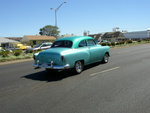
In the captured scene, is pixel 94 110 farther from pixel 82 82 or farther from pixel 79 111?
pixel 82 82

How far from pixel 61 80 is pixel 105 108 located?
292cm

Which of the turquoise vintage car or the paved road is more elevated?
the turquoise vintage car

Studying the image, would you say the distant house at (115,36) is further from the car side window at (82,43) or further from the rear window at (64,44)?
the rear window at (64,44)

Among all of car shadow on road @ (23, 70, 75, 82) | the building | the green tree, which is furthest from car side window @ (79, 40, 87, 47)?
the green tree

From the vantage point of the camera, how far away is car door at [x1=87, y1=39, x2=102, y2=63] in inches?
324

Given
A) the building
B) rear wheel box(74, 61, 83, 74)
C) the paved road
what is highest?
the building

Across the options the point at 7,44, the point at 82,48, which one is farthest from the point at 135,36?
the point at 82,48

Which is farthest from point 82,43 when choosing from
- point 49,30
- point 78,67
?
point 49,30

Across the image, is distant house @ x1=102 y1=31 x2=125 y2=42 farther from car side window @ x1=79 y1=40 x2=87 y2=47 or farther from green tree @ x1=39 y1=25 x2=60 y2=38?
car side window @ x1=79 y1=40 x2=87 y2=47

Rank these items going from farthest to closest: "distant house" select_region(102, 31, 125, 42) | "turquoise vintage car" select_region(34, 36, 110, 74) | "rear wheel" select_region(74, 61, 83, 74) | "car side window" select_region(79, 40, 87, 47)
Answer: "distant house" select_region(102, 31, 125, 42) → "car side window" select_region(79, 40, 87, 47) → "rear wheel" select_region(74, 61, 83, 74) → "turquoise vintage car" select_region(34, 36, 110, 74)

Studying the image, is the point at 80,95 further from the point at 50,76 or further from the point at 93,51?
the point at 93,51

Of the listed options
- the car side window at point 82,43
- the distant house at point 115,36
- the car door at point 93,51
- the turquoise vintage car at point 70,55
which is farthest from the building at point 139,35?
the car side window at point 82,43

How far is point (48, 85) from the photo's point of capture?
19.3 feet

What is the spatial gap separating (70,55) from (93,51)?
1892 mm
